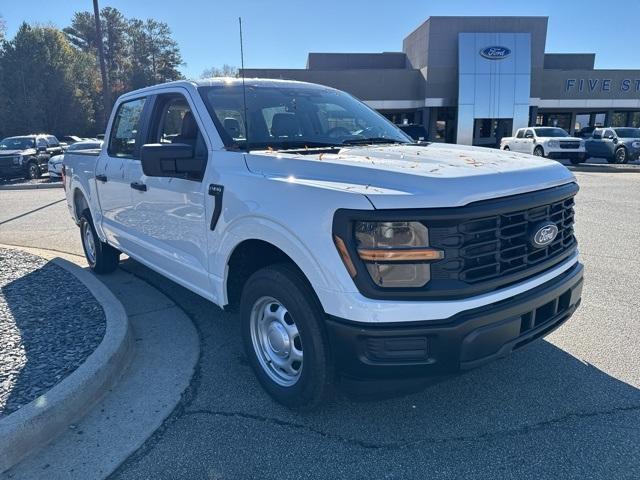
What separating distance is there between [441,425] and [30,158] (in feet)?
68.7

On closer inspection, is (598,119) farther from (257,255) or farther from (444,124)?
(257,255)

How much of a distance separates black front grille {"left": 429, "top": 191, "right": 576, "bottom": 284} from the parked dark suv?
20.6 meters

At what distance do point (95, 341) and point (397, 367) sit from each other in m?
2.47

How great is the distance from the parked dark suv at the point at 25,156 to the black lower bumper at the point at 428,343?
20.3m

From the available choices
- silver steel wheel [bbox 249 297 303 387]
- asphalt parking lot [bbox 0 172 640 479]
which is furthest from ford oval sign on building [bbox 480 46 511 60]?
silver steel wheel [bbox 249 297 303 387]

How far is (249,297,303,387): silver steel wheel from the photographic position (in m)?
2.99

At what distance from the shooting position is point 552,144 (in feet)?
76.7

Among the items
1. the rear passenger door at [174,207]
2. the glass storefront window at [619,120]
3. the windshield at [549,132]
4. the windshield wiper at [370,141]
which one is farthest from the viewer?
the glass storefront window at [619,120]

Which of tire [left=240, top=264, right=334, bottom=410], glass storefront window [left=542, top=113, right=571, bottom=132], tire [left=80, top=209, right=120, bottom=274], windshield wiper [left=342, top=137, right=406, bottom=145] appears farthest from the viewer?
glass storefront window [left=542, top=113, right=571, bottom=132]

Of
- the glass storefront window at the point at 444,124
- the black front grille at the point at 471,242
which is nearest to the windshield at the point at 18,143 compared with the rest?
the black front grille at the point at 471,242

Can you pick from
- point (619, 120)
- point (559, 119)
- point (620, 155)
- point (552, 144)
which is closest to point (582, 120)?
point (559, 119)

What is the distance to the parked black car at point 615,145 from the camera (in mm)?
23967

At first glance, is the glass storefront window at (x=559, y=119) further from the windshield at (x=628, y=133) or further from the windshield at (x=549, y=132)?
the windshield at (x=549, y=132)

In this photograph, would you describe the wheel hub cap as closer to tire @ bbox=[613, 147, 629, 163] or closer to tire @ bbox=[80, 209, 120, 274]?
tire @ bbox=[80, 209, 120, 274]
